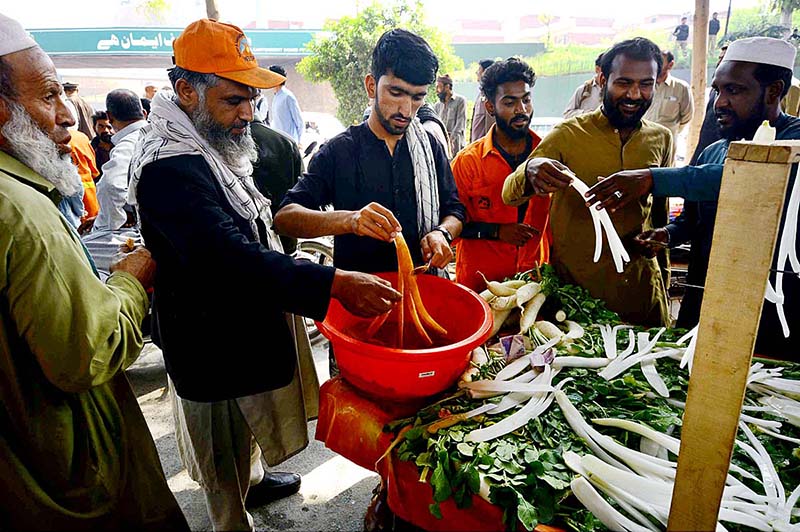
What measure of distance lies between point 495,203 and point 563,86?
64.5ft

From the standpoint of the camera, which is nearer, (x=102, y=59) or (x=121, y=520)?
(x=121, y=520)

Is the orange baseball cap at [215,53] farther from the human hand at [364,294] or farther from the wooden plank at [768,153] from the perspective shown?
the wooden plank at [768,153]

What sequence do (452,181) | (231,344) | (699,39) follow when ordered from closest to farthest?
1. (231,344)
2. (452,181)
3. (699,39)

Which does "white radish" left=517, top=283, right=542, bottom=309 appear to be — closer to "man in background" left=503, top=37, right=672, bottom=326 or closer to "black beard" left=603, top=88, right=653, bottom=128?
"man in background" left=503, top=37, right=672, bottom=326

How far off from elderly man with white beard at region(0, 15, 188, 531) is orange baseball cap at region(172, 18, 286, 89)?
44 cm

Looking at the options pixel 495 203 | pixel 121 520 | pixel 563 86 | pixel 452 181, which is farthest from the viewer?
pixel 563 86

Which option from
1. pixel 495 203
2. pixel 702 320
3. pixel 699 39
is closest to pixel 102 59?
pixel 699 39

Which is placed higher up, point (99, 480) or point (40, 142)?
point (40, 142)

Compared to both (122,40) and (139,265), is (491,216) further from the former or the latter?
(122,40)

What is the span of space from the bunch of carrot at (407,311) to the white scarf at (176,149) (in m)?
0.64

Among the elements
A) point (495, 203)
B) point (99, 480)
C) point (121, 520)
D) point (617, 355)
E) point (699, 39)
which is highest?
point (699, 39)

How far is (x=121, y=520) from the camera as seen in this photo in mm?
1674

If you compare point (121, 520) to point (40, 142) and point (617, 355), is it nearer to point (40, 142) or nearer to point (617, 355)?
point (40, 142)

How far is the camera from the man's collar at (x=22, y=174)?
1439mm
